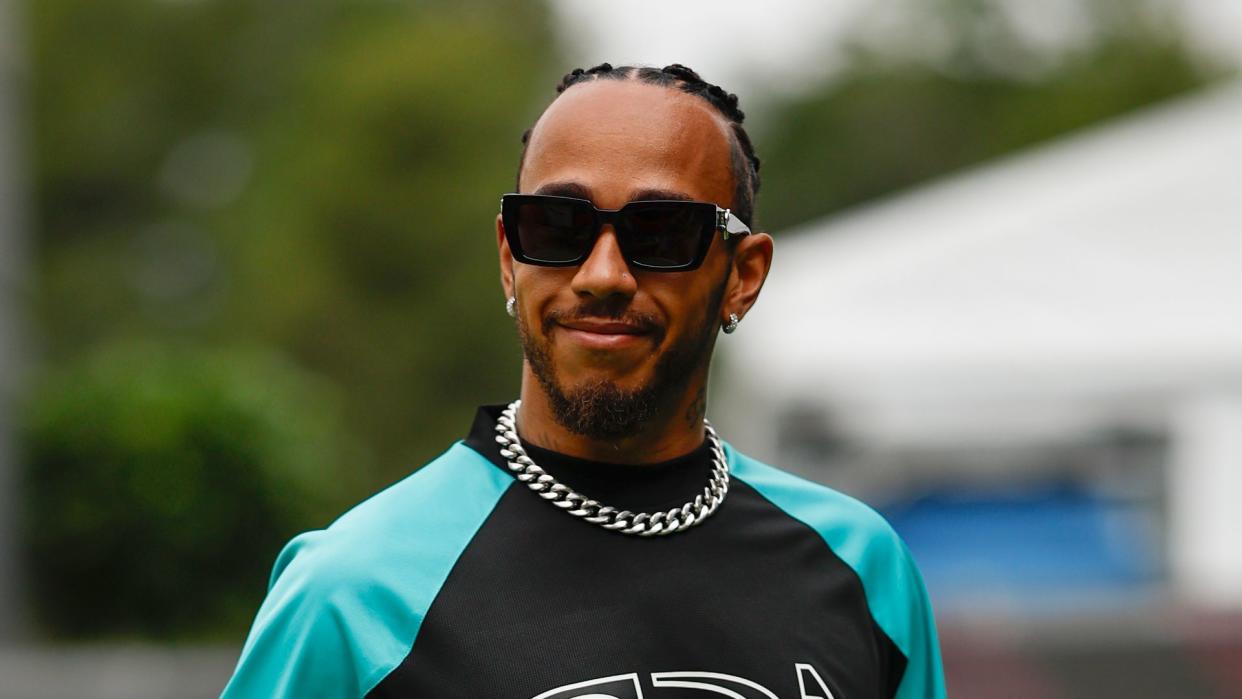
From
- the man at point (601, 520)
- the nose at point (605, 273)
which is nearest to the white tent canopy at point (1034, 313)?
the man at point (601, 520)

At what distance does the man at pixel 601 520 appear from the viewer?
2.37m

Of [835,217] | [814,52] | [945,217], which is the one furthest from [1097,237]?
[814,52]

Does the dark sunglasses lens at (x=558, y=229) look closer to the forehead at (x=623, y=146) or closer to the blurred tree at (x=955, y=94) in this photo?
the forehead at (x=623, y=146)

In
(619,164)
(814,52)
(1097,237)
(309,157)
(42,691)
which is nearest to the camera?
(619,164)

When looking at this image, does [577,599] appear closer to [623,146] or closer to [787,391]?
[623,146]

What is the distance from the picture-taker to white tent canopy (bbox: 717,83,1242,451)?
1187 cm

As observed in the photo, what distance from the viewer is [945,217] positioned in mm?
13375

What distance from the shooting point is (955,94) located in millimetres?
46875

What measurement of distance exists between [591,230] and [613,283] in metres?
0.08

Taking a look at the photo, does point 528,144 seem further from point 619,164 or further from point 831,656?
point 831,656

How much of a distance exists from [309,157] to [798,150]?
76.7 feet

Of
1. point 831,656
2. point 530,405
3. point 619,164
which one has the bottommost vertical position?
point 831,656

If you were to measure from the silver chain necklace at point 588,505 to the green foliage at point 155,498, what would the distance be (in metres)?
8.29

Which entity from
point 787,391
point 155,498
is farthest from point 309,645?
point 787,391
